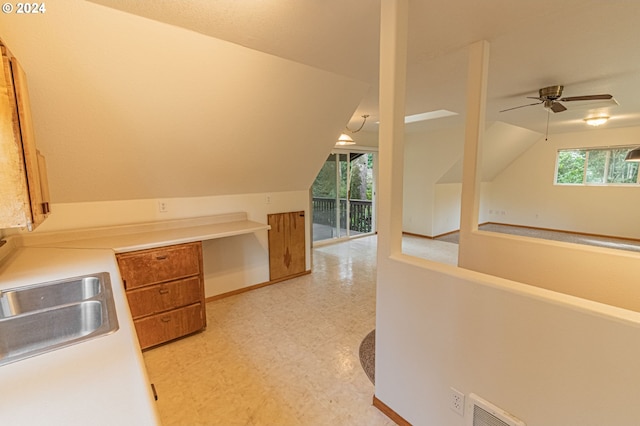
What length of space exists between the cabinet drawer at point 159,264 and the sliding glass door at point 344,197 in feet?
11.3

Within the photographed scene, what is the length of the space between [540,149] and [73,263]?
8894mm

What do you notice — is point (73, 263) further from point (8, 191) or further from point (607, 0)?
point (607, 0)

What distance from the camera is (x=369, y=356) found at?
89.7 inches

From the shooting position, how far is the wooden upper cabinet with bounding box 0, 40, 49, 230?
1020 mm

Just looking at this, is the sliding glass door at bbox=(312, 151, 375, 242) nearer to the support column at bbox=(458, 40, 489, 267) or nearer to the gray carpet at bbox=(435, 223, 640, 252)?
the gray carpet at bbox=(435, 223, 640, 252)

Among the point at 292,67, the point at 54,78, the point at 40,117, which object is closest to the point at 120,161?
the point at 40,117

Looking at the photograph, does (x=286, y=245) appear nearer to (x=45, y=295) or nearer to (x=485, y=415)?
(x=45, y=295)

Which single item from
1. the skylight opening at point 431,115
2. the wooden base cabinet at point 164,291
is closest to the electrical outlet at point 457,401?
the wooden base cabinet at point 164,291

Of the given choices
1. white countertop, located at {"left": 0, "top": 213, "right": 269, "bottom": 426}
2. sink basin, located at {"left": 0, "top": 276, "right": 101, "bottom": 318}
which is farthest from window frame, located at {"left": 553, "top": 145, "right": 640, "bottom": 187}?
sink basin, located at {"left": 0, "top": 276, "right": 101, "bottom": 318}

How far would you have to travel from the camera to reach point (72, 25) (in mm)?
1560

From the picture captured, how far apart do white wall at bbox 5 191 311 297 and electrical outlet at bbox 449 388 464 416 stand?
107 inches

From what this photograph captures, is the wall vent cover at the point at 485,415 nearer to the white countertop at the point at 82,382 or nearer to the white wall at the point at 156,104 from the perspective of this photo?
the white countertop at the point at 82,382

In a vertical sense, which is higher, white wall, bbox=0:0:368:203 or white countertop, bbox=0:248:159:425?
white wall, bbox=0:0:368:203

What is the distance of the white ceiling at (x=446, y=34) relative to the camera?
1.62 meters
